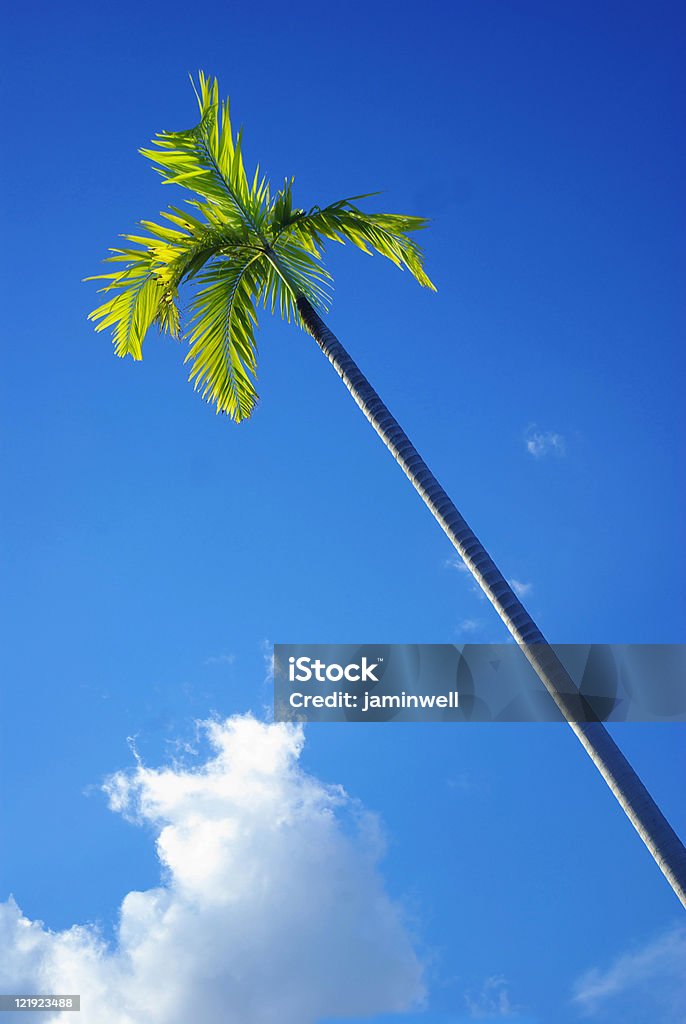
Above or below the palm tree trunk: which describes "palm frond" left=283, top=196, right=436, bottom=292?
above

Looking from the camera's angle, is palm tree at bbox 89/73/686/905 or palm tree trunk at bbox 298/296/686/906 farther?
palm tree at bbox 89/73/686/905

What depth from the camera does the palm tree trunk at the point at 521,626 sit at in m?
5.39

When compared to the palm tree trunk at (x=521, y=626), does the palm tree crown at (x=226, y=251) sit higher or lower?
higher

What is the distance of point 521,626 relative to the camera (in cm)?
622

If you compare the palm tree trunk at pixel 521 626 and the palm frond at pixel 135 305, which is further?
the palm frond at pixel 135 305

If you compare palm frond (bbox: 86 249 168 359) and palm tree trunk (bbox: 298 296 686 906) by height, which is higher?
palm frond (bbox: 86 249 168 359)

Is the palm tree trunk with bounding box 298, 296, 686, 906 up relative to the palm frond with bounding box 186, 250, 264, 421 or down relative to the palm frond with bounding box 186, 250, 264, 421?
down

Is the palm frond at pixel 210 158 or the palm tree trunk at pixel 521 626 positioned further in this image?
the palm frond at pixel 210 158

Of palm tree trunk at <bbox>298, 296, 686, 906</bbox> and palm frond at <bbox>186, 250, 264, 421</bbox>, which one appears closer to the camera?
palm tree trunk at <bbox>298, 296, 686, 906</bbox>

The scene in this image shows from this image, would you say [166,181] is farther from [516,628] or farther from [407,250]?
[516,628]

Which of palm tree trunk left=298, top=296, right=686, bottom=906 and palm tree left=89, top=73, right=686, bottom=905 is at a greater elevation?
palm tree left=89, top=73, right=686, bottom=905

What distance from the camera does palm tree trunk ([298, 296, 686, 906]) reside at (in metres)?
5.39

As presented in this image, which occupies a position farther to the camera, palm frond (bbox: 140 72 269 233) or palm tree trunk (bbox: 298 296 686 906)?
palm frond (bbox: 140 72 269 233)

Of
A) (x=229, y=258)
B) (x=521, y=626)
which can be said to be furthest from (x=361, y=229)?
(x=521, y=626)
